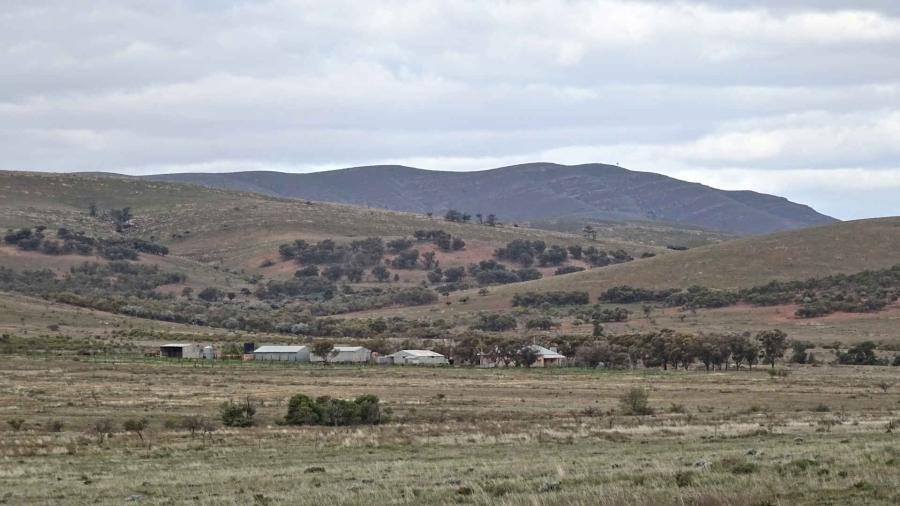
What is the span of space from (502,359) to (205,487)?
67775 millimetres

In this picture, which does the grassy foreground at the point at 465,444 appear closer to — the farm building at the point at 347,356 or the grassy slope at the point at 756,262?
the farm building at the point at 347,356

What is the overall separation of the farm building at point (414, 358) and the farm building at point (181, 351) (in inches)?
530

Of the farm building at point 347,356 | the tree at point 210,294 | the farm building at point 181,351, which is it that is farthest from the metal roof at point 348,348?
the tree at point 210,294

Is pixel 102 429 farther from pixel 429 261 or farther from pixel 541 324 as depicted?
pixel 429 261

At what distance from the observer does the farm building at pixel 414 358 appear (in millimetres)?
91250

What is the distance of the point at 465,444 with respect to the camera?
120ft

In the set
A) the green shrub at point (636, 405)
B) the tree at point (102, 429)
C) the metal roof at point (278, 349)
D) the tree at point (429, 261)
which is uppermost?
the tree at point (429, 261)

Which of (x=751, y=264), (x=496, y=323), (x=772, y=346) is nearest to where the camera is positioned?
(x=772, y=346)

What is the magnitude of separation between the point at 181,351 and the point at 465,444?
2356 inches

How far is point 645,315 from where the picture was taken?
127875 mm

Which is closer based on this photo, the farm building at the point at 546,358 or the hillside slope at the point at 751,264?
the farm building at the point at 546,358

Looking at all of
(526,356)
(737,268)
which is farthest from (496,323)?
(737,268)

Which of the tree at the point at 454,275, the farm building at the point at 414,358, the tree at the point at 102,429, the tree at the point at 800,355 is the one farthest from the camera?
the tree at the point at 454,275

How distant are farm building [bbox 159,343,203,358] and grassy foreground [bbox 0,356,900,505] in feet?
63.5
